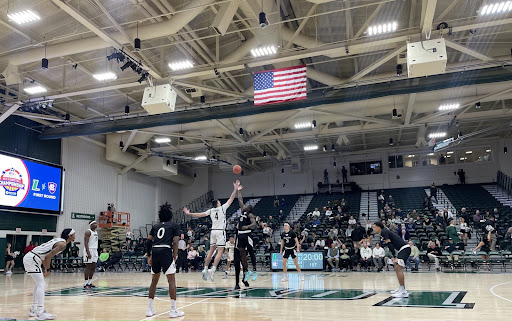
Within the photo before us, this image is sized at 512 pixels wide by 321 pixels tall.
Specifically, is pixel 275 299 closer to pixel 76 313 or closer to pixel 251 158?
pixel 76 313

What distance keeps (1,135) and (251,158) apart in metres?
18.0

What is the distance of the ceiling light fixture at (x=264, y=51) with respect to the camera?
12.8 m

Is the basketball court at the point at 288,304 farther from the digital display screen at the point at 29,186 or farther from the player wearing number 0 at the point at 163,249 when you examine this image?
the digital display screen at the point at 29,186

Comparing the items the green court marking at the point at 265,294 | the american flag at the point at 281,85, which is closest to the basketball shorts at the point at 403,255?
the green court marking at the point at 265,294

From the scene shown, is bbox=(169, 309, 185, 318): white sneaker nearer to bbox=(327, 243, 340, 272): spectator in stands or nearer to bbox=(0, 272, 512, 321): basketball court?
bbox=(0, 272, 512, 321): basketball court

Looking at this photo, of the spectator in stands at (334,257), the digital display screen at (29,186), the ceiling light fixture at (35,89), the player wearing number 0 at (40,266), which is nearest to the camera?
the player wearing number 0 at (40,266)

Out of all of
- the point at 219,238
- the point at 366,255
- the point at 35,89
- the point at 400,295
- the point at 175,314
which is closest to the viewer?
the point at 175,314

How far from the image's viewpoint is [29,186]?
65.2 ft

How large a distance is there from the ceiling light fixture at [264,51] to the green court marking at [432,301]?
825 cm

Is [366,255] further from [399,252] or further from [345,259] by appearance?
[399,252]

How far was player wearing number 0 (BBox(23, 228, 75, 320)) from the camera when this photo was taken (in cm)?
602

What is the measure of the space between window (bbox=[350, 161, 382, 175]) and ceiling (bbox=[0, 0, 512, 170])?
11861 mm

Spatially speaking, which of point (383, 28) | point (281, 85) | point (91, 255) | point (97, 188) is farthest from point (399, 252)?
point (97, 188)

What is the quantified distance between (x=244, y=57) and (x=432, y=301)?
34.2 feet
